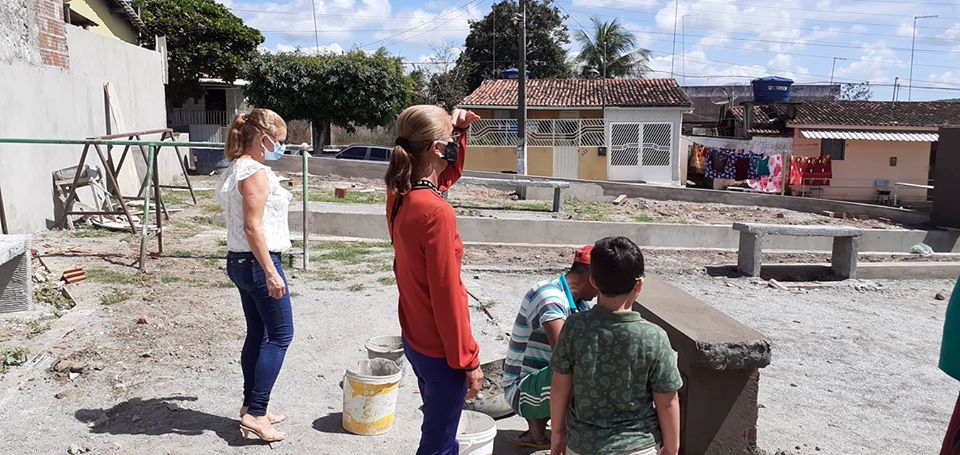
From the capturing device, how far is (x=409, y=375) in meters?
5.41

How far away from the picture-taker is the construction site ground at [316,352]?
171 inches

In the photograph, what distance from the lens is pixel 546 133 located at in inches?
1182

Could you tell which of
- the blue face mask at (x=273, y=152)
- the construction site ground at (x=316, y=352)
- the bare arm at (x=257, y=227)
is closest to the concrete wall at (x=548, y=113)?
the construction site ground at (x=316, y=352)

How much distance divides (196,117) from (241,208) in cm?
3833

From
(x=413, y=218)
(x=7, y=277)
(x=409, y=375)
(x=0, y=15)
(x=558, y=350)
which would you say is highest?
(x=0, y=15)

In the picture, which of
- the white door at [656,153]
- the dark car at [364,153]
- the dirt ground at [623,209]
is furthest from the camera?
the white door at [656,153]

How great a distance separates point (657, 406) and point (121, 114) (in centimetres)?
1443

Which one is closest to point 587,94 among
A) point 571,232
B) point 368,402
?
point 571,232

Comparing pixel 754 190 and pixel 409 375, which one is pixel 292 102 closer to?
pixel 754 190

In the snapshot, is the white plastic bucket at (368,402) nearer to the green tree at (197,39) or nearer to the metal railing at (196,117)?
the green tree at (197,39)

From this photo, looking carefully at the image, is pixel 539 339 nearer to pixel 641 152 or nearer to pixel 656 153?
pixel 641 152

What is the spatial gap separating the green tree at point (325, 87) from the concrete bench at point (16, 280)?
29.2 metres

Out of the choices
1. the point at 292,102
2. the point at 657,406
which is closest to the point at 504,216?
the point at 657,406

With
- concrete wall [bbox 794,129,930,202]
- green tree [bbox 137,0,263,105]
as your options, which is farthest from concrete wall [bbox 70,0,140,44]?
concrete wall [bbox 794,129,930,202]
